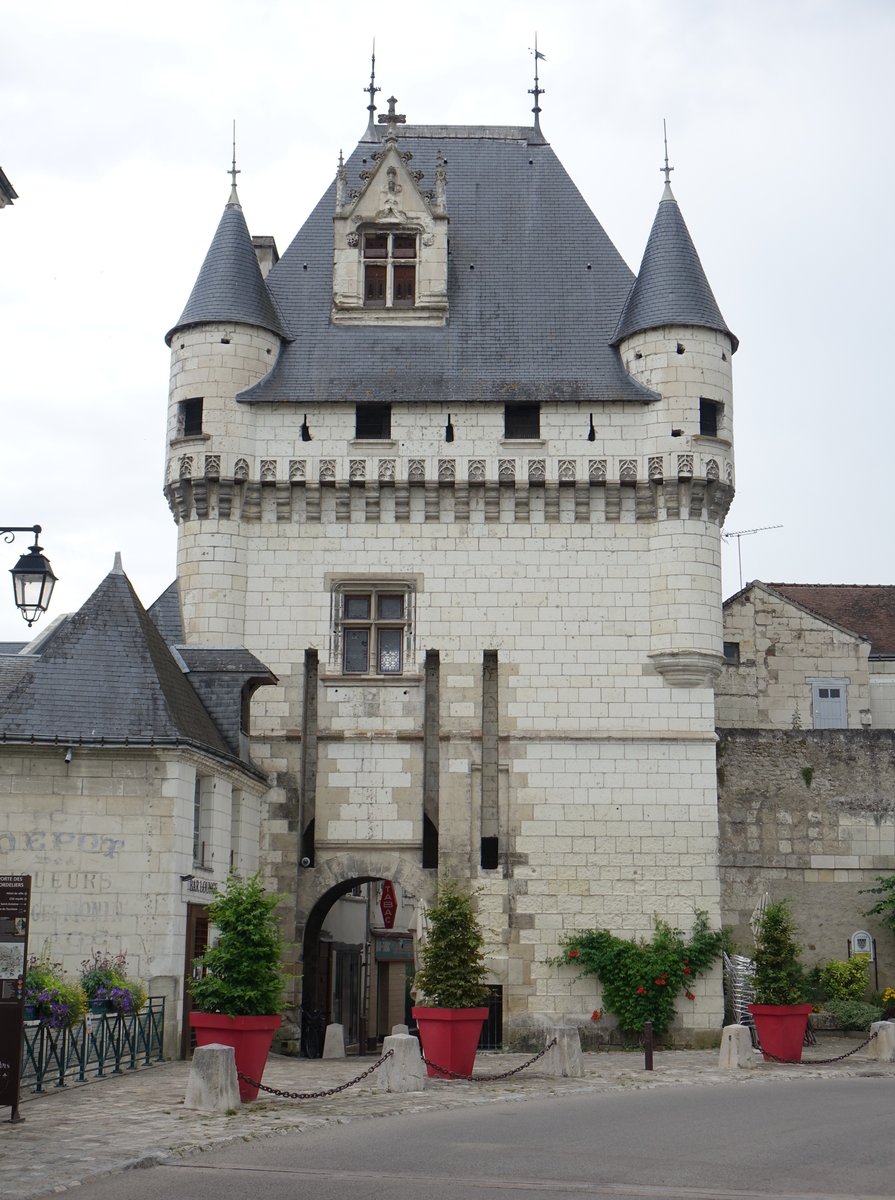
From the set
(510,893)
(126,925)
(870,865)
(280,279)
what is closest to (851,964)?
(870,865)

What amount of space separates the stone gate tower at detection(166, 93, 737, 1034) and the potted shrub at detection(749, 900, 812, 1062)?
9.09 feet

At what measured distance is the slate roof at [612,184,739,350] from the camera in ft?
81.3

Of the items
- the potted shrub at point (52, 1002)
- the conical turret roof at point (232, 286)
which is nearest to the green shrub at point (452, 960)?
the potted shrub at point (52, 1002)

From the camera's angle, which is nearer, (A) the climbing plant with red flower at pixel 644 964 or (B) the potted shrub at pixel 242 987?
(B) the potted shrub at pixel 242 987

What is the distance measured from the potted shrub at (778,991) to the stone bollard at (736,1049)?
3.28 ft

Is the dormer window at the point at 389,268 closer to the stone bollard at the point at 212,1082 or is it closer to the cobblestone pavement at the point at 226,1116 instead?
the cobblestone pavement at the point at 226,1116

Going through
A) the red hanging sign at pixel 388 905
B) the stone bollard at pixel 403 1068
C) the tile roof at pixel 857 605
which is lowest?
the stone bollard at pixel 403 1068

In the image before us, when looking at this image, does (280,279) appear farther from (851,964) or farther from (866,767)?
(851,964)

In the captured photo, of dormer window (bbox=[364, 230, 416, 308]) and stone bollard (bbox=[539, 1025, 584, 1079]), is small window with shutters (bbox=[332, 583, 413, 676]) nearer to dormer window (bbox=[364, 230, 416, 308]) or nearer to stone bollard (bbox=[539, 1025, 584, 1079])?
dormer window (bbox=[364, 230, 416, 308])

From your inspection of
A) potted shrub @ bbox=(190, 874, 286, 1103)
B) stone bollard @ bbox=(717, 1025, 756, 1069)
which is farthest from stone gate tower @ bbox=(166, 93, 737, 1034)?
potted shrub @ bbox=(190, 874, 286, 1103)

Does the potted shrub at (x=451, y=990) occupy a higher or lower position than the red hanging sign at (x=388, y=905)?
lower

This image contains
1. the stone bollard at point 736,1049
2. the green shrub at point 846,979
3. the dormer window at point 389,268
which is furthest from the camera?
the dormer window at point 389,268

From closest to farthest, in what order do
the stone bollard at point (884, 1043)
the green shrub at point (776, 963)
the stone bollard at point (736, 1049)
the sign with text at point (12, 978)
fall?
the sign with text at point (12, 978) → the stone bollard at point (736, 1049) → the green shrub at point (776, 963) → the stone bollard at point (884, 1043)

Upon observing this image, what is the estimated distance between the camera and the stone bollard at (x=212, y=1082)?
13.4m
